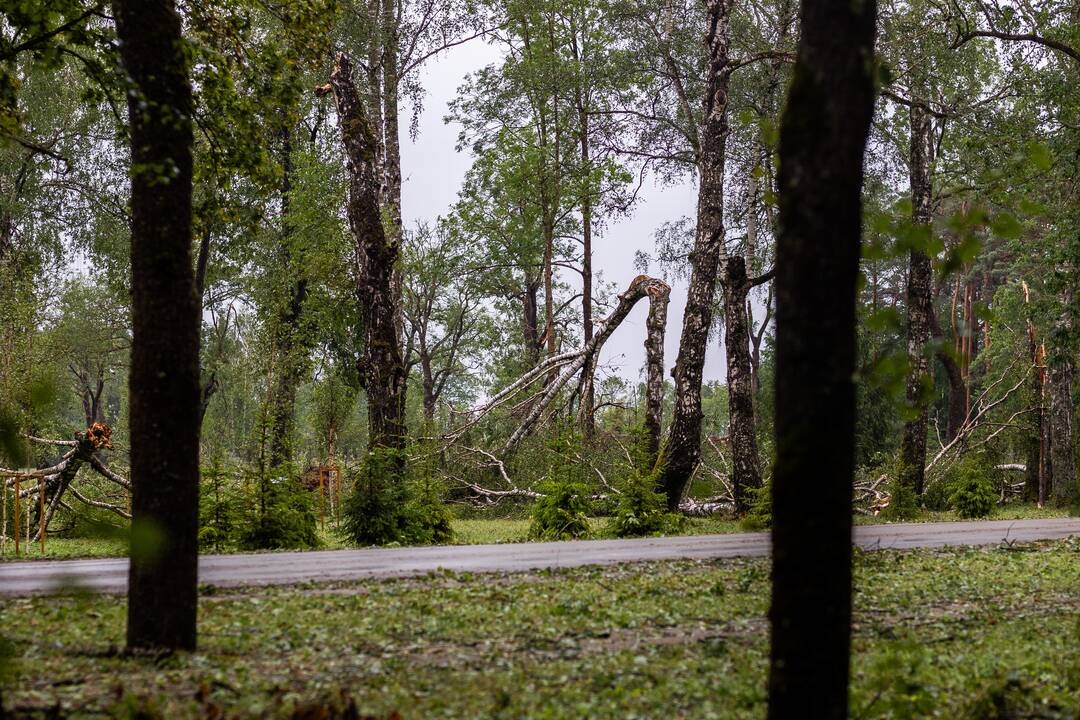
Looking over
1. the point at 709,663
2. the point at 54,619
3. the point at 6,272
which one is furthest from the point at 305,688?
the point at 6,272

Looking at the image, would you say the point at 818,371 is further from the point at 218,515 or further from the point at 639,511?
the point at 639,511

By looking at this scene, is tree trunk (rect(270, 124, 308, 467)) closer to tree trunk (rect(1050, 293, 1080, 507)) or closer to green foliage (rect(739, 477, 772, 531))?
green foliage (rect(739, 477, 772, 531))

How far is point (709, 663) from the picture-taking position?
5.27 m

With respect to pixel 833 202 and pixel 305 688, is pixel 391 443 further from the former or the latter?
pixel 833 202

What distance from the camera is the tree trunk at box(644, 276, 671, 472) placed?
757 inches

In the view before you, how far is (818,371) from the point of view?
336 cm

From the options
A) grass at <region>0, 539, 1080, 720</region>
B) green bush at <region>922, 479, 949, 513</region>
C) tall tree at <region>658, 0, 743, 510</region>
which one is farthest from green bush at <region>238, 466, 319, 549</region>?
green bush at <region>922, 479, 949, 513</region>

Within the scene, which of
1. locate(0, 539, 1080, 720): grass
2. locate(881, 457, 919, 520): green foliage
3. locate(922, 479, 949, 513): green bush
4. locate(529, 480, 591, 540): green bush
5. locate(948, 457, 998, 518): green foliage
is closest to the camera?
locate(0, 539, 1080, 720): grass

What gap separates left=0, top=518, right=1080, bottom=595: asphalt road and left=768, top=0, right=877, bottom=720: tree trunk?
5425mm

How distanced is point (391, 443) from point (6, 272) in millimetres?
16441

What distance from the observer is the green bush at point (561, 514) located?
46.5 feet

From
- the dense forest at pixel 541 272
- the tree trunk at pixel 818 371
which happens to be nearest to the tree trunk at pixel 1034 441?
the dense forest at pixel 541 272

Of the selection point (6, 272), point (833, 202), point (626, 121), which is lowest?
point (833, 202)

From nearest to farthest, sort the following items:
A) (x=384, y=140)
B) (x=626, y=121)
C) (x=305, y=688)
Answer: (x=305, y=688), (x=384, y=140), (x=626, y=121)
